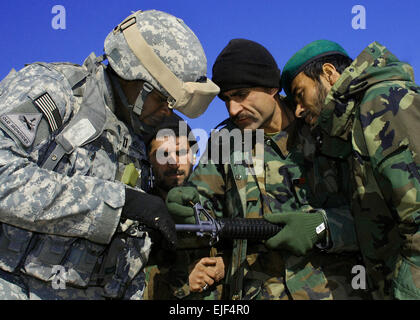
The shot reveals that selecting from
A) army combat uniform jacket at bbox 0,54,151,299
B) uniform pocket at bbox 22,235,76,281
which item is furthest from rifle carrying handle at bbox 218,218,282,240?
uniform pocket at bbox 22,235,76,281

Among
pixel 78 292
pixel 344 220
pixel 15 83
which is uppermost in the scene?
pixel 15 83

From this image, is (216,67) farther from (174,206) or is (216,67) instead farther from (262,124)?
(174,206)

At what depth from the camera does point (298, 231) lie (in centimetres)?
326

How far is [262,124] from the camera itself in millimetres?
4082

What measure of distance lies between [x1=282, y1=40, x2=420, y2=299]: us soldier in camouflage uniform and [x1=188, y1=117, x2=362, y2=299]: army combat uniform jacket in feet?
1.46

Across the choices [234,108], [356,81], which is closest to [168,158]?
[234,108]

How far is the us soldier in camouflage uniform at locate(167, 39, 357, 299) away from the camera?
3387 mm

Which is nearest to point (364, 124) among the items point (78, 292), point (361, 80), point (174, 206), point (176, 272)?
point (361, 80)

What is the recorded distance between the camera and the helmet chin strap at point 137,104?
3597 mm

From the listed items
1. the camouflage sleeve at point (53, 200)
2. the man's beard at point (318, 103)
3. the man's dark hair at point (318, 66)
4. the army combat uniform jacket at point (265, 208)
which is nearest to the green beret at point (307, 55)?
the man's dark hair at point (318, 66)

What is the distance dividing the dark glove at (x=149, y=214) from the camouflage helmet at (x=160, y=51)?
1042 millimetres

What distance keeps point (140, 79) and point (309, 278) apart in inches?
80.5

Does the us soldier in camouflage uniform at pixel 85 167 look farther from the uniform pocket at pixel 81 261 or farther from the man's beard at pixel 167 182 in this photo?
the man's beard at pixel 167 182

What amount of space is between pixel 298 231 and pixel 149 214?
111 cm
